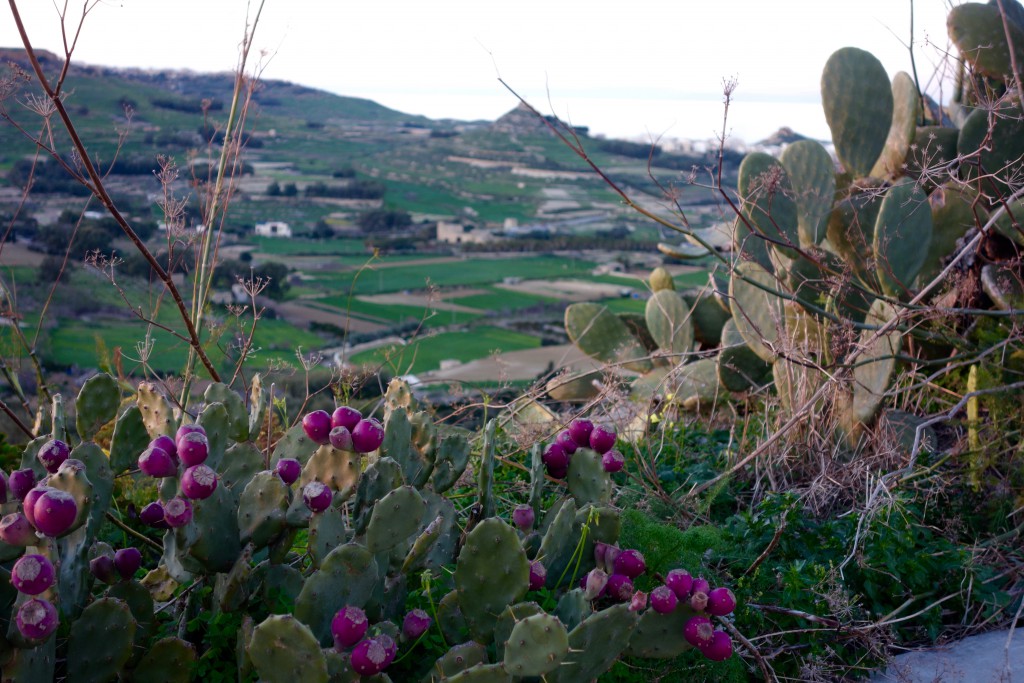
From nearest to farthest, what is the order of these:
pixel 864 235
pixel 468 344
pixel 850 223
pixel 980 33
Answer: pixel 980 33 → pixel 864 235 → pixel 850 223 → pixel 468 344

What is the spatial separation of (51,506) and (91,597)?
353 millimetres

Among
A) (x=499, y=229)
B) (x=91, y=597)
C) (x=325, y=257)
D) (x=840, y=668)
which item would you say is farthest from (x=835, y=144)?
(x=499, y=229)

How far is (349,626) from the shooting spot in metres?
1.24

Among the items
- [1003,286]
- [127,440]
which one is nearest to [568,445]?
[127,440]

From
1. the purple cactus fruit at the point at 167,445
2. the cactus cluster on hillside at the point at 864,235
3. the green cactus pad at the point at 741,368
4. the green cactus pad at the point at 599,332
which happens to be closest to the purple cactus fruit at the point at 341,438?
the purple cactus fruit at the point at 167,445

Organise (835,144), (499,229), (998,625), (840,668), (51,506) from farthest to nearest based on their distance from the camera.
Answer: (499,229), (835,144), (998,625), (840,668), (51,506)

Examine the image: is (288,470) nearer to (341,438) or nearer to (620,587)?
(341,438)

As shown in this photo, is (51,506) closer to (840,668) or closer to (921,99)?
(840,668)

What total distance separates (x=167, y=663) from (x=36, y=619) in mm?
305

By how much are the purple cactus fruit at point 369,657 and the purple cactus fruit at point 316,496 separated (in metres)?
0.24

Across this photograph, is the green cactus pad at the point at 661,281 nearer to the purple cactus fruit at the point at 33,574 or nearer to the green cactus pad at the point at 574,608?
the green cactus pad at the point at 574,608

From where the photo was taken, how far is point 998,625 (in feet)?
7.45

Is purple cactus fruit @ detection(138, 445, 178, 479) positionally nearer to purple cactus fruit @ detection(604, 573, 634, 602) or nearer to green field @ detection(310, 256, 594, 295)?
purple cactus fruit @ detection(604, 573, 634, 602)

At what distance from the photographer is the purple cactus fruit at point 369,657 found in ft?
4.03
